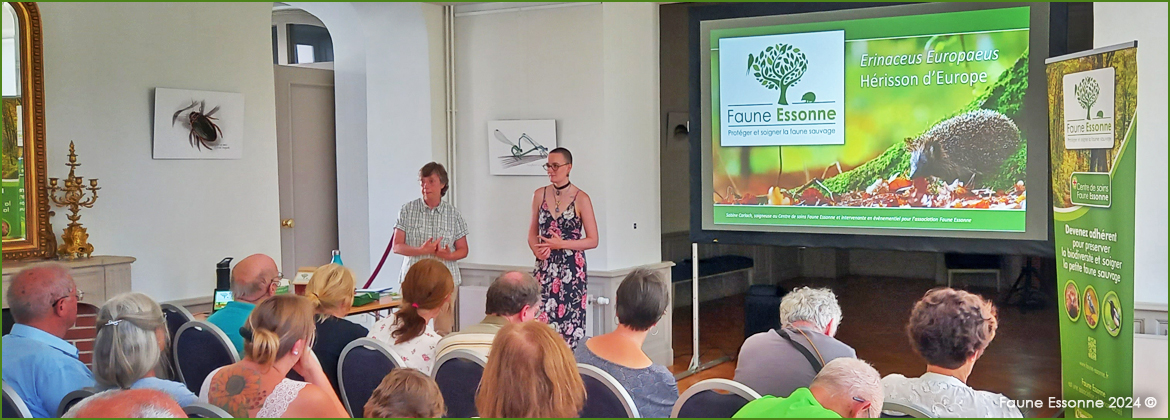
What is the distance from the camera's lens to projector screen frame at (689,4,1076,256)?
15.8 feet

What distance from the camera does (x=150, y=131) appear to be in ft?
17.1

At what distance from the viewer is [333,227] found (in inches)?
286

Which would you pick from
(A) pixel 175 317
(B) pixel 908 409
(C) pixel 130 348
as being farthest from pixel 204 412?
(A) pixel 175 317

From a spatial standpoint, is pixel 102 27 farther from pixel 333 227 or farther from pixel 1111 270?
pixel 1111 270

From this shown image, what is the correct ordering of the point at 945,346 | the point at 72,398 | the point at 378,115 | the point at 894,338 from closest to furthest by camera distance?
the point at 72,398 < the point at 945,346 < the point at 378,115 < the point at 894,338

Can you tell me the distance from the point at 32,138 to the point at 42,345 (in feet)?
7.61

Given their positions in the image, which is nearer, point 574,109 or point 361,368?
point 361,368

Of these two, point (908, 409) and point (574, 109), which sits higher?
point (574, 109)

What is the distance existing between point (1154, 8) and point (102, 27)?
17.2 feet

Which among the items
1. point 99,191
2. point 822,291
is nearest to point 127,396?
point 822,291

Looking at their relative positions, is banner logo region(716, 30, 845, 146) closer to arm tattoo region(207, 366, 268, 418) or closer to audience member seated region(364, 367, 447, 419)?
arm tattoo region(207, 366, 268, 418)

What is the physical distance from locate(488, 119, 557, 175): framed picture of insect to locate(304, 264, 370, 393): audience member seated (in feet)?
9.87

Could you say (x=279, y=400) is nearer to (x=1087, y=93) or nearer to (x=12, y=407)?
(x=12, y=407)

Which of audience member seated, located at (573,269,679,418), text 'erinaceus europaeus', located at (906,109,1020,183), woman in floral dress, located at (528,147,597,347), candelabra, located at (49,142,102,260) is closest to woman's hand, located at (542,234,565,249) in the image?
woman in floral dress, located at (528,147,597,347)
